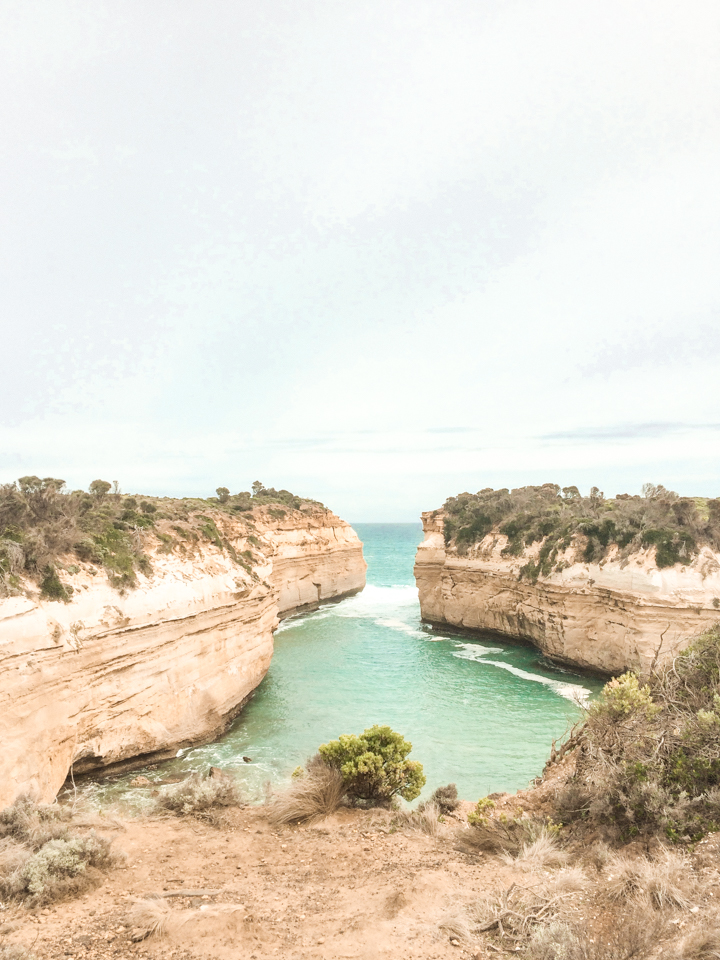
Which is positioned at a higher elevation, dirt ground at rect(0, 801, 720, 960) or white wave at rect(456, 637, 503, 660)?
dirt ground at rect(0, 801, 720, 960)

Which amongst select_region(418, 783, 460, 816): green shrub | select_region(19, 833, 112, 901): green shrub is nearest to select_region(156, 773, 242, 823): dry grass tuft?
select_region(19, 833, 112, 901): green shrub

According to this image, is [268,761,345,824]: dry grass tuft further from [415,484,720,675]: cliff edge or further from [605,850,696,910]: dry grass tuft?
[415,484,720,675]: cliff edge

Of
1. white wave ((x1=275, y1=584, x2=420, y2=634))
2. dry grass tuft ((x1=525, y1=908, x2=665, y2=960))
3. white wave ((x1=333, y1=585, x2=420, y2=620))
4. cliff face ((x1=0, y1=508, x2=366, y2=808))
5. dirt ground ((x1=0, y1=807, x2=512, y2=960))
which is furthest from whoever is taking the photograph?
white wave ((x1=333, y1=585, x2=420, y2=620))

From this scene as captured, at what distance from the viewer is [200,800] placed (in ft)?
32.7

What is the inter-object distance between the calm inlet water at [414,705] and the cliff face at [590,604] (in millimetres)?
1257

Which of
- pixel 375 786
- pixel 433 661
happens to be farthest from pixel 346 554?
pixel 375 786

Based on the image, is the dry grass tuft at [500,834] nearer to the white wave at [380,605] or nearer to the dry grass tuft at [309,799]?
the dry grass tuft at [309,799]

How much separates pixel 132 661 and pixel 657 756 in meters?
11.6

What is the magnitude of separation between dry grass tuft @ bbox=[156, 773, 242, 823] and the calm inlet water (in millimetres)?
2717

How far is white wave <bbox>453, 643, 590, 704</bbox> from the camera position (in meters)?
21.3

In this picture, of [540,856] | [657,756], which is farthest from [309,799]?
[657,756]

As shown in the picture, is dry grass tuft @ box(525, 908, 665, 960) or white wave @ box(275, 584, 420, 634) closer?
dry grass tuft @ box(525, 908, 665, 960)

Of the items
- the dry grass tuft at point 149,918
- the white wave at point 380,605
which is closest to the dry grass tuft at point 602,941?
the dry grass tuft at point 149,918

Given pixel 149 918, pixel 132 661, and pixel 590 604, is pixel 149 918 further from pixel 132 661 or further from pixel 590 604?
pixel 590 604
